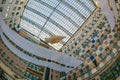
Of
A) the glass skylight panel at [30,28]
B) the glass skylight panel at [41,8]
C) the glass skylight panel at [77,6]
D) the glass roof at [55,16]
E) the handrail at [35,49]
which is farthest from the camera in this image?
the glass skylight panel at [30,28]

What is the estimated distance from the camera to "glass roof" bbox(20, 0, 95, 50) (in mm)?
42812

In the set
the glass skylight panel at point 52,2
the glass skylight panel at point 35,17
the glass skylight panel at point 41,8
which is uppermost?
the glass skylight panel at point 52,2

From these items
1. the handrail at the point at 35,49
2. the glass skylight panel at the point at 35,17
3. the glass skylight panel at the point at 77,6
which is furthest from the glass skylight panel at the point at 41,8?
the handrail at the point at 35,49

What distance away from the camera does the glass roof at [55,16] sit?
140 ft

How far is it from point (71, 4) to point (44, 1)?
494cm

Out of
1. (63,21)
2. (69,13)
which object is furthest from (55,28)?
(69,13)

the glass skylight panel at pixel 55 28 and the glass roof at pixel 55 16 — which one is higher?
the glass roof at pixel 55 16

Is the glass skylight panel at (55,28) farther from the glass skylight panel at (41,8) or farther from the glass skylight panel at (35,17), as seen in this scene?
the glass skylight panel at (41,8)

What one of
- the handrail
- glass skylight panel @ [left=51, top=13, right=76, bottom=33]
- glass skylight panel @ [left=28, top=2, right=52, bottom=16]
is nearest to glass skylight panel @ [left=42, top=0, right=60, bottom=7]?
glass skylight panel @ [left=28, top=2, right=52, bottom=16]

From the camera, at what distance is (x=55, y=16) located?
45781 mm

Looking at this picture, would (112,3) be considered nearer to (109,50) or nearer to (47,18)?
(109,50)

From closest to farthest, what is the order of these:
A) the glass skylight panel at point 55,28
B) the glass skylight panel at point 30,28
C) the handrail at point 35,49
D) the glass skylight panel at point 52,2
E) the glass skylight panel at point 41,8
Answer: the handrail at point 35,49
the glass skylight panel at point 52,2
the glass skylight panel at point 41,8
the glass skylight panel at point 30,28
the glass skylight panel at point 55,28

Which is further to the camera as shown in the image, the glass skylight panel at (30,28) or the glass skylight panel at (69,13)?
the glass skylight panel at (30,28)

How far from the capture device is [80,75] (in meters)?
30.4
